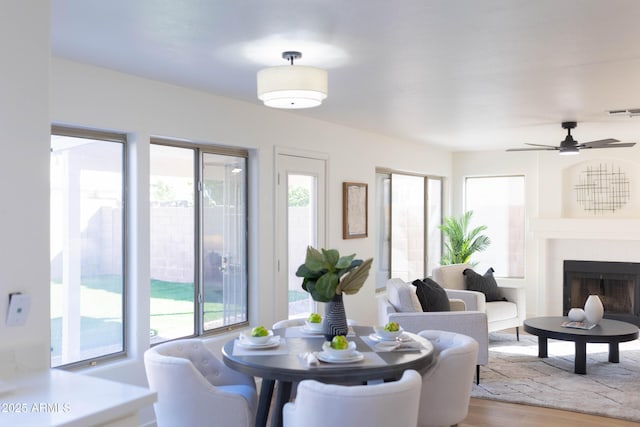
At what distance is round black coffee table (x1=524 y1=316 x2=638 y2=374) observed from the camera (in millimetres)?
5199

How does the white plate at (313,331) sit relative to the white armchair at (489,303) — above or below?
above

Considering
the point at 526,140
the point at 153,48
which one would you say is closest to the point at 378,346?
the point at 153,48

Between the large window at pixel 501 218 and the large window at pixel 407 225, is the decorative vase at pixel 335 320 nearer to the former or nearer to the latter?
the large window at pixel 407 225

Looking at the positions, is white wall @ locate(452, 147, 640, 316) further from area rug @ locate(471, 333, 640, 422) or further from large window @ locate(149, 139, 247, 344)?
large window @ locate(149, 139, 247, 344)

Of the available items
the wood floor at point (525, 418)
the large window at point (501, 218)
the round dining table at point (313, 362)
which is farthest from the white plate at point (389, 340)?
the large window at point (501, 218)

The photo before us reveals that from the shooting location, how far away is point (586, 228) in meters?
7.83

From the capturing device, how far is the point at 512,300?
6.78 meters

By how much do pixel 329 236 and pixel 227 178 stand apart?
149cm

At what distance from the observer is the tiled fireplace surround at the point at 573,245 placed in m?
7.66

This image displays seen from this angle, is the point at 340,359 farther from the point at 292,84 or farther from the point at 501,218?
the point at 501,218

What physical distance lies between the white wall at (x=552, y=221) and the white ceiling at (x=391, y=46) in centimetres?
306

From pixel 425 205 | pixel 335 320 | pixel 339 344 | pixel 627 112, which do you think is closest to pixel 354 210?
pixel 425 205

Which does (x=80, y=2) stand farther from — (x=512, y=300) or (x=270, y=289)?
(x=512, y=300)

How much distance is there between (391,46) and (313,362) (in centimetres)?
165
